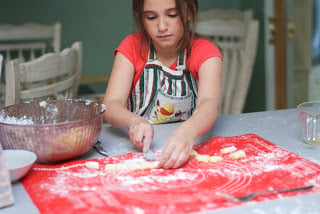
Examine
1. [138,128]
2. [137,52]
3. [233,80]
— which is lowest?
[233,80]

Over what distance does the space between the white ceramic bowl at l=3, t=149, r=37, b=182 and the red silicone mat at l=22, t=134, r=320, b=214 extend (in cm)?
3

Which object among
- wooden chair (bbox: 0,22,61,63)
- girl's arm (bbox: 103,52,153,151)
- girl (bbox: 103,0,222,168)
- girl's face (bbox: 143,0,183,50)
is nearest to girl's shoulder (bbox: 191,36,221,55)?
girl (bbox: 103,0,222,168)

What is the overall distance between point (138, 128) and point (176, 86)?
0.50 m

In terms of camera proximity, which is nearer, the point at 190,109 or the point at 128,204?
the point at 128,204

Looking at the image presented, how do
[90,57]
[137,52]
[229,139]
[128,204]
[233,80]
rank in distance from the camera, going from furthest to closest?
[90,57] → [233,80] → [137,52] → [229,139] → [128,204]

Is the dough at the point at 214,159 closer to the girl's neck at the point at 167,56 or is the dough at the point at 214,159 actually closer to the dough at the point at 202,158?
the dough at the point at 202,158

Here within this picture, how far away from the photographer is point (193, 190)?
2.88 ft

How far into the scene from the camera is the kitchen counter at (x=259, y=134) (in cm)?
80

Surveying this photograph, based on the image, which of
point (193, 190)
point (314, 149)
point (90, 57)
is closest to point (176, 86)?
point (314, 149)

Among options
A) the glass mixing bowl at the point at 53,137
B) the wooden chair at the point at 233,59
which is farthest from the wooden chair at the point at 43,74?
the wooden chair at the point at 233,59

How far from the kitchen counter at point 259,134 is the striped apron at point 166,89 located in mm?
171

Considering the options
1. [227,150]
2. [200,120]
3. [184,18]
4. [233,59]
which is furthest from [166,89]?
[233,59]

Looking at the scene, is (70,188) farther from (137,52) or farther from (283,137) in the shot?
(137,52)

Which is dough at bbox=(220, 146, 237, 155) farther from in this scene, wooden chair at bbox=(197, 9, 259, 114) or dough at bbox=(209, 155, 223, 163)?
wooden chair at bbox=(197, 9, 259, 114)
